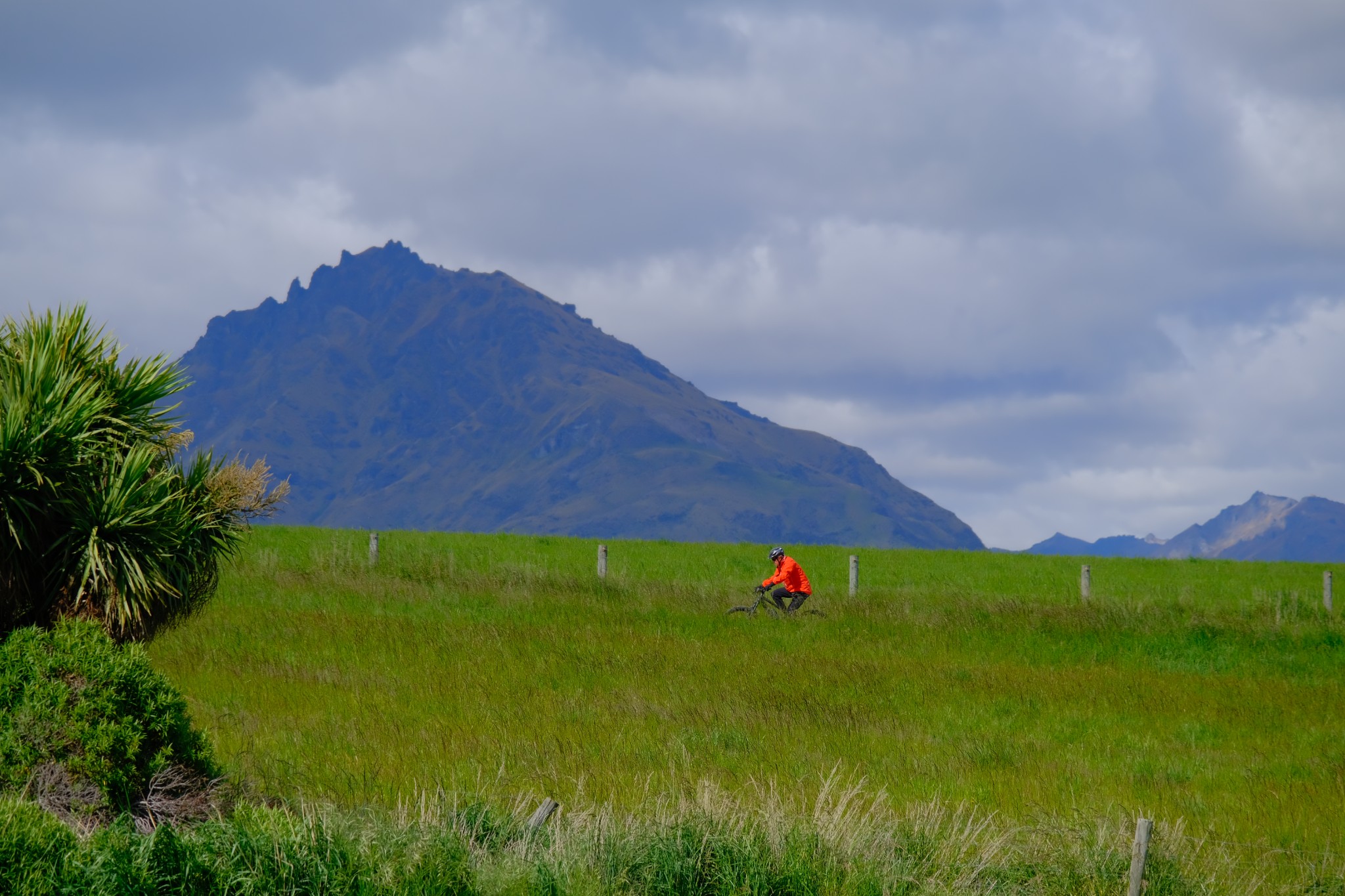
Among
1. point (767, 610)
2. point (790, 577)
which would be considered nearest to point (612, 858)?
point (790, 577)

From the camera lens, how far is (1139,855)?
6.56m

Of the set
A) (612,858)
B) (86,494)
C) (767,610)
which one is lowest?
(612,858)

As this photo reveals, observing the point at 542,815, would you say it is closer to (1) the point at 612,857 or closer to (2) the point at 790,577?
(1) the point at 612,857

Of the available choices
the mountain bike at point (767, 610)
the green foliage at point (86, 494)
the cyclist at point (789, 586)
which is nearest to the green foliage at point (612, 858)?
the green foliage at point (86, 494)

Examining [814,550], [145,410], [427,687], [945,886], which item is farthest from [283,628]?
[814,550]

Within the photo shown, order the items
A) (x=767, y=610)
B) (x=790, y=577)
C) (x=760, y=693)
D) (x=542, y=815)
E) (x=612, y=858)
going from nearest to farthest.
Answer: (x=612, y=858), (x=542, y=815), (x=760, y=693), (x=790, y=577), (x=767, y=610)

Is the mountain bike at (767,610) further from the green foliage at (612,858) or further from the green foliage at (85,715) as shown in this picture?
the green foliage at (85,715)

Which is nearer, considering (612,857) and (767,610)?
(612,857)

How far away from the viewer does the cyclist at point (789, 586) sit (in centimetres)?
2136

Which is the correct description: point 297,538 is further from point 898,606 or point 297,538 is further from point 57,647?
point 57,647

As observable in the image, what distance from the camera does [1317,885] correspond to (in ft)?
25.4

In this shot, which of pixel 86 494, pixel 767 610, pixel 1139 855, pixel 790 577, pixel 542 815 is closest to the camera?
pixel 1139 855

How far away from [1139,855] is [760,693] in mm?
7973

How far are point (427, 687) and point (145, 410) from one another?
5.36 meters
